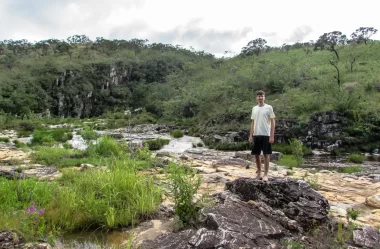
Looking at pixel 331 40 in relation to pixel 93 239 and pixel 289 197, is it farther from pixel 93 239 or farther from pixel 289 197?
pixel 93 239

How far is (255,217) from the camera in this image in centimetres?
443

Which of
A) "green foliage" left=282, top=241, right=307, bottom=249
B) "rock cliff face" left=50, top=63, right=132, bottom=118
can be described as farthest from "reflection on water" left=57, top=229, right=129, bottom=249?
"rock cliff face" left=50, top=63, right=132, bottom=118

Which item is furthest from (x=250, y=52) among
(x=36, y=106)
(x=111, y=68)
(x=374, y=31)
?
(x=36, y=106)

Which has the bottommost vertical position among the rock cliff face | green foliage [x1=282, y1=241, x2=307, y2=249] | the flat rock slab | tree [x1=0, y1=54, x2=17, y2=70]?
green foliage [x1=282, y1=241, x2=307, y2=249]

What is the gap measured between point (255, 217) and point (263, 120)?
2.05 m

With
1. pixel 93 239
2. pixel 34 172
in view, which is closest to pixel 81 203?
pixel 93 239

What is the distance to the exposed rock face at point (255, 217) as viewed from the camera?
3789 mm

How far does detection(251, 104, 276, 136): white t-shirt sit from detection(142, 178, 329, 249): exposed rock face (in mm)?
952

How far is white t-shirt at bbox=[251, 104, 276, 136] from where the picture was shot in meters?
5.94

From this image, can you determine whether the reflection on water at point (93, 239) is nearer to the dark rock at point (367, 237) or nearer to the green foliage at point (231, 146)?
the dark rock at point (367, 237)

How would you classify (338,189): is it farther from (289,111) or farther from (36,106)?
(36,106)

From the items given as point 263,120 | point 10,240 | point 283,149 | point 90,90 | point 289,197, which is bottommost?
point 283,149

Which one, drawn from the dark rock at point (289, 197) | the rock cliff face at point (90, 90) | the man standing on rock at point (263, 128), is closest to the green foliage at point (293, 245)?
the dark rock at point (289, 197)

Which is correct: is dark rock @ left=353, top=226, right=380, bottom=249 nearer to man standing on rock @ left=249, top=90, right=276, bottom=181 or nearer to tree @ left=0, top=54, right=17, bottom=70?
man standing on rock @ left=249, top=90, right=276, bottom=181
